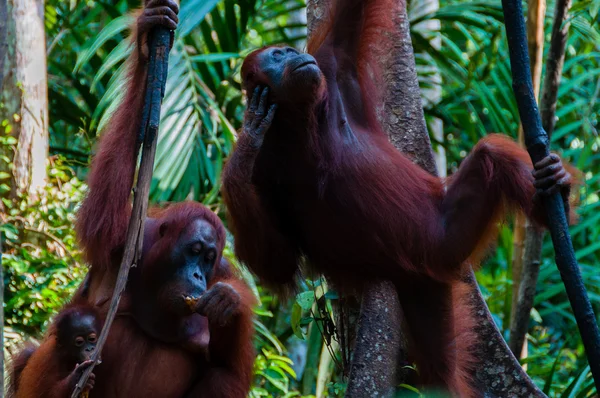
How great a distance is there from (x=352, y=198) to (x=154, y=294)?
872mm

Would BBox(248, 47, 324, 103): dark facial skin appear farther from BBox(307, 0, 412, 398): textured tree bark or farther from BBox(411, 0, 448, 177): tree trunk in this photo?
BBox(411, 0, 448, 177): tree trunk

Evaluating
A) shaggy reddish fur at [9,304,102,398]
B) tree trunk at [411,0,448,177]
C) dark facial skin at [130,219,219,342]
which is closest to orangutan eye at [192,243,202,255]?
dark facial skin at [130,219,219,342]

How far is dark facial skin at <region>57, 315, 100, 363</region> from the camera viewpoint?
3045 mm

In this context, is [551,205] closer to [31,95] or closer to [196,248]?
[196,248]

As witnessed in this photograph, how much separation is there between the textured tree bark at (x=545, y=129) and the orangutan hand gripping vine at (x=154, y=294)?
203cm

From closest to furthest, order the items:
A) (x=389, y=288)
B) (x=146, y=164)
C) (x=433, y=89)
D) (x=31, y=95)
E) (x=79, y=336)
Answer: (x=146, y=164) → (x=79, y=336) → (x=389, y=288) → (x=31, y=95) → (x=433, y=89)

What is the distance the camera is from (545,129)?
15.5 ft

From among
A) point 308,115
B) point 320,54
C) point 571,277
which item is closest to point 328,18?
point 320,54

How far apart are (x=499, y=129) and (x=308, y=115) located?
2.89m

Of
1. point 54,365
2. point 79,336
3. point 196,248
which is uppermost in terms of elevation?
point 196,248

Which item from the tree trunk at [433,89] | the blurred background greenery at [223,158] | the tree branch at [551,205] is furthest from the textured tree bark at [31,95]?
the tree branch at [551,205]

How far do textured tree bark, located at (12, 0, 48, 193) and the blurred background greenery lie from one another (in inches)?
2.4

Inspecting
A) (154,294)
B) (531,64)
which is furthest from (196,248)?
(531,64)

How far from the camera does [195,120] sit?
5676 millimetres
